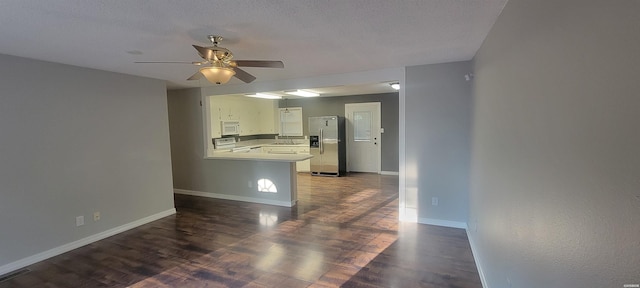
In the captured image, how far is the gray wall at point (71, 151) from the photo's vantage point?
9.81 feet

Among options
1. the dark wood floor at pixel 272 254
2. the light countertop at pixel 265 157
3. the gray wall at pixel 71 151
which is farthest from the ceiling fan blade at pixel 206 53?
the light countertop at pixel 265 157

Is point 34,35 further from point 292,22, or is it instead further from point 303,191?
point 303,191

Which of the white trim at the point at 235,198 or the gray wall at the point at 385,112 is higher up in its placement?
the gray wall at the point at 385,112

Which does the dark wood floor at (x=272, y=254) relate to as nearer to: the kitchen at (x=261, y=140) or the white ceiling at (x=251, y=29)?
the kitchen at (x=261, y=140)

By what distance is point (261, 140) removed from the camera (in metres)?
8.80

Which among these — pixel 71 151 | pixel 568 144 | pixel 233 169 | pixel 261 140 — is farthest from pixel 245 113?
pixel 568 144

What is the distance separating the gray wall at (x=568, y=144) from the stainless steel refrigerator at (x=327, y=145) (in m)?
5.77

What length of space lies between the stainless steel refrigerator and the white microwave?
194 cm

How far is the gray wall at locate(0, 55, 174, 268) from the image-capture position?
2990 millimetres

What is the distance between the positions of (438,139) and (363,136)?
4223 millimetres

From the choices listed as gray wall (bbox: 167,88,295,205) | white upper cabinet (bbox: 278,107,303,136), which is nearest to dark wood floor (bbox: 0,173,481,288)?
gray wall (bbox: 167,88,295,205)

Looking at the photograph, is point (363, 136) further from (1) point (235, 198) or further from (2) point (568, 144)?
(2) point (568, 144)

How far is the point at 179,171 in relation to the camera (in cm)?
604

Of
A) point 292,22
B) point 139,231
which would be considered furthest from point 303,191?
point 292,22
